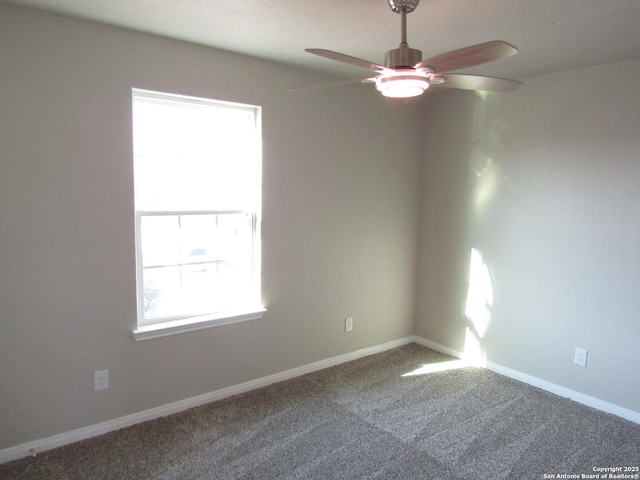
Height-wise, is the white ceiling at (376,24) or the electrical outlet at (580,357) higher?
the white ceiling at (376,24)

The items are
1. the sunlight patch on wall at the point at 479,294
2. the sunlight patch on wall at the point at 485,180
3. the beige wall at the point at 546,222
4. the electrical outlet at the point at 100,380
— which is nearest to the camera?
the electrical outlet at the point at 100,380

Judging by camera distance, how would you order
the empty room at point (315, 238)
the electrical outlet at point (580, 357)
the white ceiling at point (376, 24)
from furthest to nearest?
the electrical outlet at point (580, 357) → the empty room at point (315, 238) → the white ceiling at point (376, 24)

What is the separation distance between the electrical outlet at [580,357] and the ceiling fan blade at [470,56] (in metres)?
2.42

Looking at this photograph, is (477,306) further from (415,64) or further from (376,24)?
(415,64)

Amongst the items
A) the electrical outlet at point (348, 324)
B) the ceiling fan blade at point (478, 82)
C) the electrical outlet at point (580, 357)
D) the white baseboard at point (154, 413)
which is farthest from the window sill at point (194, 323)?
the electrical outlet at point (580, 357)

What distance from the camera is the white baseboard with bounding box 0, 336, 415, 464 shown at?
236 cm

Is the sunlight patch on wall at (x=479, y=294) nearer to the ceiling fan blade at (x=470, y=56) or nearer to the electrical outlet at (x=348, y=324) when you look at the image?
the electrical outlet at (x=348, y=324)

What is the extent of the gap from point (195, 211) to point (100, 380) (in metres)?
1.16

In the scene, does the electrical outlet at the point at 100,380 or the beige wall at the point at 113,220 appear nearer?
the beige wall at the point at 113,220

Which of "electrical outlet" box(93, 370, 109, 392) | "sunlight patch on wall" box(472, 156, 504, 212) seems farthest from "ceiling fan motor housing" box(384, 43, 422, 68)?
"electrical outlet" box(93, 370, 109, 392)

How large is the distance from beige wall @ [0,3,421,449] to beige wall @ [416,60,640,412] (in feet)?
3.05

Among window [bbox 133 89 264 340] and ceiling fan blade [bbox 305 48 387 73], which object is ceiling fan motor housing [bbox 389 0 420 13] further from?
window [bbox 133 89 264 340]

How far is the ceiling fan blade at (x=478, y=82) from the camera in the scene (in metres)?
1.81

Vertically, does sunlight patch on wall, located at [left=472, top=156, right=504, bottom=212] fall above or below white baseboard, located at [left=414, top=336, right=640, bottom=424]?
above
